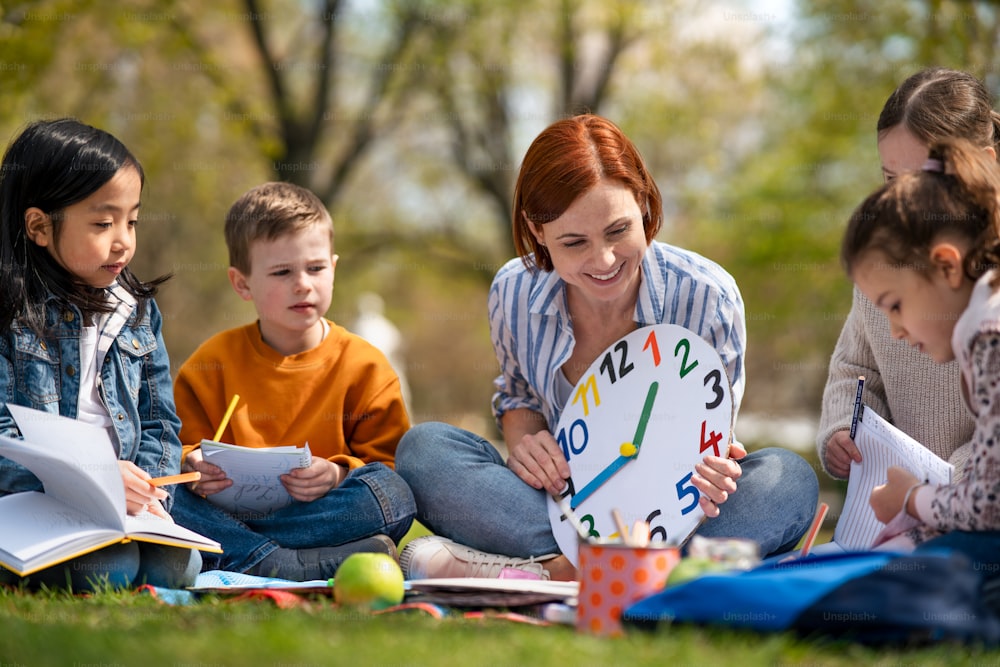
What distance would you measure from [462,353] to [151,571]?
1813 centimetres

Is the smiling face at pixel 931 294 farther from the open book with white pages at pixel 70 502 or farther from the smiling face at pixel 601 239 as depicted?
the open book with white pages at pixel 70 502

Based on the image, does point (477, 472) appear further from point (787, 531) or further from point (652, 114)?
point (652, 114)

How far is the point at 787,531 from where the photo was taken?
3436mm

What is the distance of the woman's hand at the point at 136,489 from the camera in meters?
3.19

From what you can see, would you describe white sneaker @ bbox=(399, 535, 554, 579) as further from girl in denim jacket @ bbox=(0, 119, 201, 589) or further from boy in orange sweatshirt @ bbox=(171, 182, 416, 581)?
girl in denim jacket @ bbox=(0, 119, 201, 589)

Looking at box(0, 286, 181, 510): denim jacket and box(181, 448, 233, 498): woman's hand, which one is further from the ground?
box(0, 286, 181, 510): denim jacket

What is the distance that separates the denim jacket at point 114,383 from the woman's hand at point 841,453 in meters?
2.14

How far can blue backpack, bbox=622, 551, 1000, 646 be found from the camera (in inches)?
86.0

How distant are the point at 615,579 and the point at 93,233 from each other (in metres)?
2.07

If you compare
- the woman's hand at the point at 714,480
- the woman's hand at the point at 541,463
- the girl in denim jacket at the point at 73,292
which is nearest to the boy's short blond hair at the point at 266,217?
the girl in denim jacket at the point at 73,292

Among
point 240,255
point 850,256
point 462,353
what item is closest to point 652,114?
point 462,353

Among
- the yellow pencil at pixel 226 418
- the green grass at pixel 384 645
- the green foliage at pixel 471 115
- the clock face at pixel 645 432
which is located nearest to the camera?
the green grass at pixel 384 645

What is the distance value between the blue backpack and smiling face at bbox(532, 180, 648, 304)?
1.36 metres

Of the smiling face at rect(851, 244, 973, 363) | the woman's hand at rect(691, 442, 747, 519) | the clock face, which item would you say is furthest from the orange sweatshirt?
the smiling face at rect(851, 244, 973, 363)
